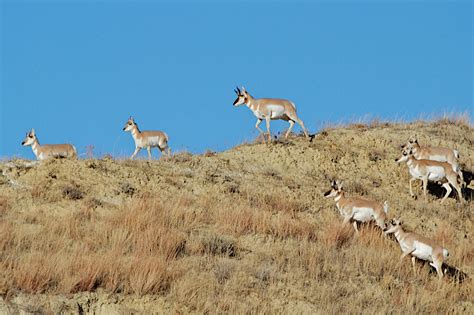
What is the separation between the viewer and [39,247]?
17828 mm

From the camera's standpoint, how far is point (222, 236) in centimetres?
1988

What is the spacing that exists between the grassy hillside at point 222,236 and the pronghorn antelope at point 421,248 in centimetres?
33

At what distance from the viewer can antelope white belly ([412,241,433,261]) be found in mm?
19094

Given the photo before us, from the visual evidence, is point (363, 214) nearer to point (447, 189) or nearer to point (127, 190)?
point (447, 189)

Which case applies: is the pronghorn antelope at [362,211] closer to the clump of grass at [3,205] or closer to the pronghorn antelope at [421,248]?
the pronghorn antelope at [421,248]

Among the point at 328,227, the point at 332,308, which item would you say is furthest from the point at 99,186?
the point at 332,308

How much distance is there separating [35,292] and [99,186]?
6436 mm

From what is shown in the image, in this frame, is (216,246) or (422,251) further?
(422,251)

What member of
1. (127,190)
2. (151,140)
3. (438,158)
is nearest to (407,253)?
(127,190)

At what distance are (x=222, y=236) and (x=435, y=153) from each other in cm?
893

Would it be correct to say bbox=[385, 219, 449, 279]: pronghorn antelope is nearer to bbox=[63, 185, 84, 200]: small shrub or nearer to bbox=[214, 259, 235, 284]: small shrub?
bbox=[214, 259, 235, 284]: small shrub

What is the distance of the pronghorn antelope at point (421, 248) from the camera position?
19.0 metres

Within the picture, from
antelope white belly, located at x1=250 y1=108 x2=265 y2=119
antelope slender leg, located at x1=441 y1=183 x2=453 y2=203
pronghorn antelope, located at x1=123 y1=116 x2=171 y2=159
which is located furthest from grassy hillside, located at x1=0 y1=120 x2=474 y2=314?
pronghorn antelope, located at x1=123 y1=116 x2=171 y2=159

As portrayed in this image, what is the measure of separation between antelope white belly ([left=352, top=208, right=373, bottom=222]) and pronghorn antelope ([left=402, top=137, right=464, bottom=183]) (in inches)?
219
